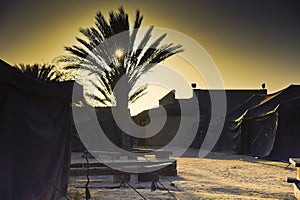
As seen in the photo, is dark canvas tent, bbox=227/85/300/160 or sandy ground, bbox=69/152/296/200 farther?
dark canvas tent, bbox=227/85/300/160

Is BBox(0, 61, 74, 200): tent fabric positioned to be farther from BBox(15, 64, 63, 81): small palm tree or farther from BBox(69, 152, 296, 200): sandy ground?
BBox(15, 64, 63, 81): small palm tree

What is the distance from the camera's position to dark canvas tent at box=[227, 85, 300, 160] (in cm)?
2177

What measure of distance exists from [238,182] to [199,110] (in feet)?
88.0

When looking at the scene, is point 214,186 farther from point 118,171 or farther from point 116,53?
point 116,53

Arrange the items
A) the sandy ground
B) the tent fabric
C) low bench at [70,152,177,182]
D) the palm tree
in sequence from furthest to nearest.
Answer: the palm tree, low bench at [70,152,177,182], the sandy ground, the tent fabric

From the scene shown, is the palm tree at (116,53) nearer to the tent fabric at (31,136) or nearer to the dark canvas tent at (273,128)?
the dark canvas tent at (273,128)

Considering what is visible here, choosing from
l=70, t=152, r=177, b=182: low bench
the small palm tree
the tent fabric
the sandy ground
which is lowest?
the sandy ground

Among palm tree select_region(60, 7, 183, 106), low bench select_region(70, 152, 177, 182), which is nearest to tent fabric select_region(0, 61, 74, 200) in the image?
low bench select_region(70, 152, 177, 182)

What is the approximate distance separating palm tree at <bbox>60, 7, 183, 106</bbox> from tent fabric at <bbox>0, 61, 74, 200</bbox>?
1319cm

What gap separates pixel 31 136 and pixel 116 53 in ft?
49.4

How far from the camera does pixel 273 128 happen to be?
2234 cm

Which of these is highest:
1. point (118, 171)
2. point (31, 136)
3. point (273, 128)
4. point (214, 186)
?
point (273, 128)

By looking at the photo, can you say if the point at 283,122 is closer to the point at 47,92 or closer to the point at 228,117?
the point at 228,117

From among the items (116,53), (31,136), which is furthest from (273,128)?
(31,136)
